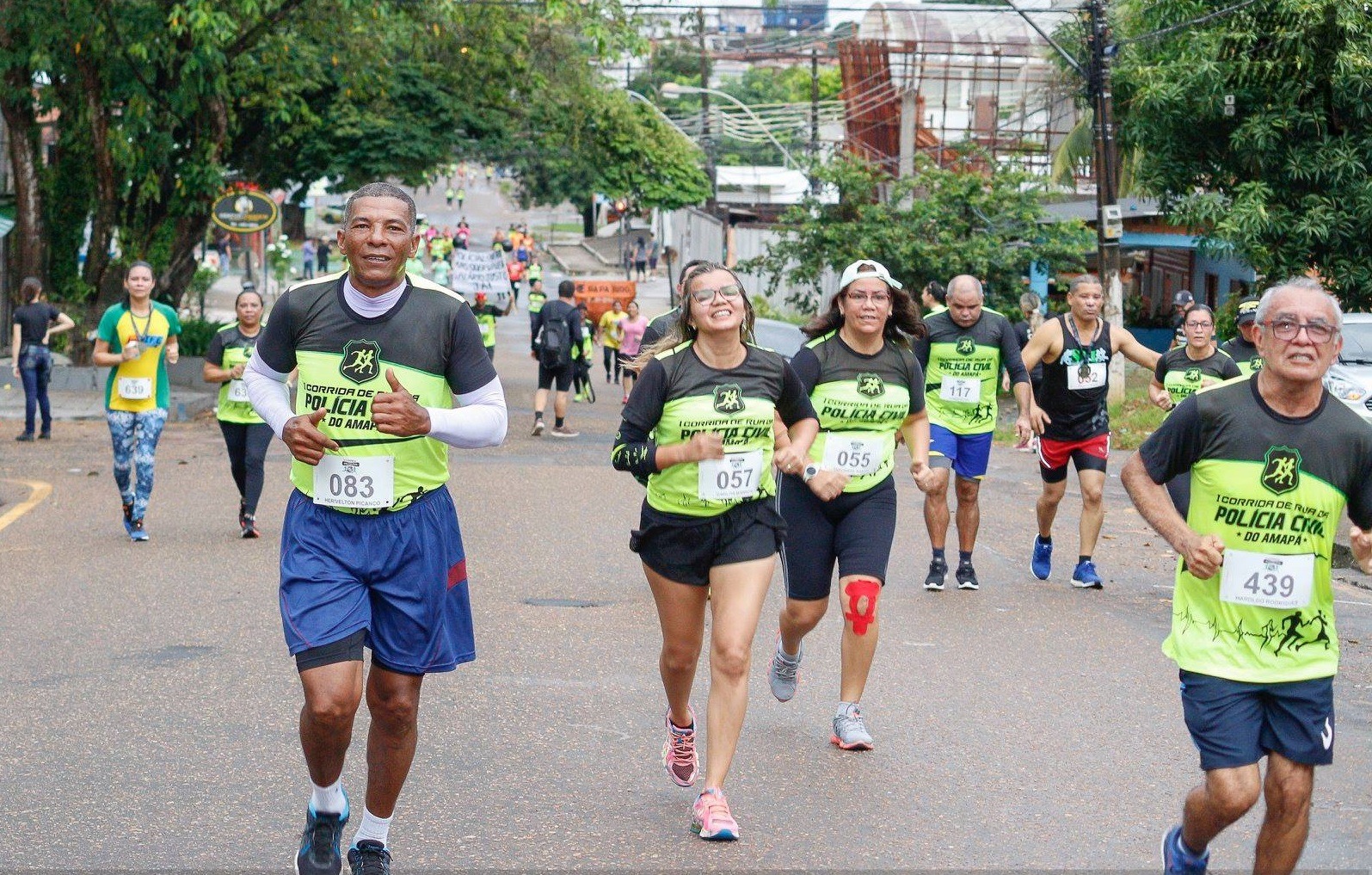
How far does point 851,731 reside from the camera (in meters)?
6.81

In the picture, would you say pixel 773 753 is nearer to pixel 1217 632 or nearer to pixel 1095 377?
pixel 1217 632

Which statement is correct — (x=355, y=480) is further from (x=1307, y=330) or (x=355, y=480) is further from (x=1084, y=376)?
(x=1084, y=376)

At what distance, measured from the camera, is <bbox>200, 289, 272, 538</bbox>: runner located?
466 inches

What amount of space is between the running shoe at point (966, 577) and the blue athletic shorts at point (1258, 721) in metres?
6.14

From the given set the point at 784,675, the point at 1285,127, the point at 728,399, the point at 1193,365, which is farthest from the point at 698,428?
the point at 1285,127

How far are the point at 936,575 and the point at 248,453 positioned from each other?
4.84m

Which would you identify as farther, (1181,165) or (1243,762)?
(1181,165)

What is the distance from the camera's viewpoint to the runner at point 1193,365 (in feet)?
33.6

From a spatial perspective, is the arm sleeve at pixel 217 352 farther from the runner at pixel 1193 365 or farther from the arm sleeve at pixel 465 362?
the arm sleeve at pixel 465 362

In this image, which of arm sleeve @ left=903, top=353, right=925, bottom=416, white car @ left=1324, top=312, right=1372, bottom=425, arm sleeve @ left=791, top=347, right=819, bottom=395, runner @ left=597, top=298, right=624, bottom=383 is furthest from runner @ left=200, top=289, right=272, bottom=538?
runner @ left=597, top=298, right=624, bottom=383

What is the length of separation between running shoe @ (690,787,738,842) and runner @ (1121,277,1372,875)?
151 cm

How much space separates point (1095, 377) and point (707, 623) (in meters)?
3.14

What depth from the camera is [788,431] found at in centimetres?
637

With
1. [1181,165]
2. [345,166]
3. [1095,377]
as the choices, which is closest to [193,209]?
[345,166]
